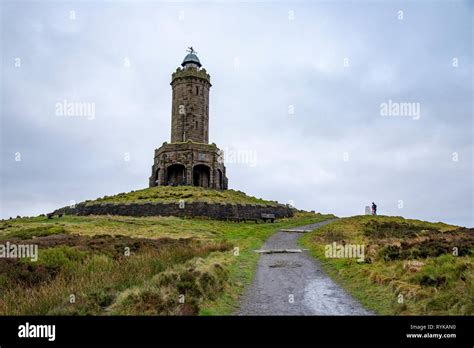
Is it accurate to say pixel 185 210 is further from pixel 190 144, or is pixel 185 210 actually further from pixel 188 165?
pixel 190 144

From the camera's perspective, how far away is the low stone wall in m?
38.3

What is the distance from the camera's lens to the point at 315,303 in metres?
9.69

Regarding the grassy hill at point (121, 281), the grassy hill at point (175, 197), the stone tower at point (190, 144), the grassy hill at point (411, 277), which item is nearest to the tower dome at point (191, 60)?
the stone tower at point (190, 144)

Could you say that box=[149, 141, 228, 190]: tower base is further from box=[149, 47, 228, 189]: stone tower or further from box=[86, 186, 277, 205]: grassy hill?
box=[86, 186, 277, 205]: grassy hill

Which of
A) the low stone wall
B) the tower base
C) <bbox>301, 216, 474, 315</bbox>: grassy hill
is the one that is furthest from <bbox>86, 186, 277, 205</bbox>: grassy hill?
<bbox>301, 216, 474, 315</bbox>: grassy hill

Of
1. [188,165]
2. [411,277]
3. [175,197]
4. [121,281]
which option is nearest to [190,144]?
[188,165]

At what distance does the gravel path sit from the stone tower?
33.9 m

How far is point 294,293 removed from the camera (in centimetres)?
1081

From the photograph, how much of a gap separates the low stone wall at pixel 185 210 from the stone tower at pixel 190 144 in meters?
10.1

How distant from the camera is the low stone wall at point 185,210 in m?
38.3

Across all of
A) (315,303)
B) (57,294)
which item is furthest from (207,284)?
(57,294)

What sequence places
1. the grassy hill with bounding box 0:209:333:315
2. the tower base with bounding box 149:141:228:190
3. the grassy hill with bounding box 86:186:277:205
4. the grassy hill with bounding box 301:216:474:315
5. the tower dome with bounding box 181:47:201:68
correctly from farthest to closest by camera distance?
1. the tower dome with bounding box 181:47:201:68
2. the tower base with bounding box 149:141:228:190
3. the grassy hill with bounding box 86:186:277:205
4. the grassy hill with bounding box 301:216:474:315
5. the grassy hill with bounding box 0:209:333:315
